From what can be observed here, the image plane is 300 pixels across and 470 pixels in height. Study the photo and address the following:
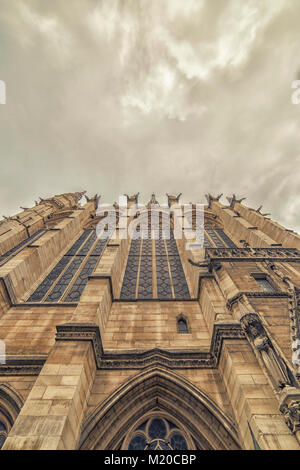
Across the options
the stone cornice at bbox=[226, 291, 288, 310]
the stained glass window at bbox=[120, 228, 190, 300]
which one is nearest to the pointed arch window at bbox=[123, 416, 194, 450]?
the stone cornice at bbox=[226, 291, 288, 310]

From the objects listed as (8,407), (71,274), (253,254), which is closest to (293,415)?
(253,254)

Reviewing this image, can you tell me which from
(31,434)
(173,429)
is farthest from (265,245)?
(31,434)

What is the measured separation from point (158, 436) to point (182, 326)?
128 inches

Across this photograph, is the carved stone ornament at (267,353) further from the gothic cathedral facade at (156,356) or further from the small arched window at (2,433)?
the small arched window at (2,433)

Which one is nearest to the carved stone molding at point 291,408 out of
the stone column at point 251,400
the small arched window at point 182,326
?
the stone column at point 251,400

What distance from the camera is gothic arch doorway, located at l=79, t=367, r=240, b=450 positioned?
4910mm

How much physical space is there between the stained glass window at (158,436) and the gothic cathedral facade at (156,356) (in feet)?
0.08

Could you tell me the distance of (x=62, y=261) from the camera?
12812mm

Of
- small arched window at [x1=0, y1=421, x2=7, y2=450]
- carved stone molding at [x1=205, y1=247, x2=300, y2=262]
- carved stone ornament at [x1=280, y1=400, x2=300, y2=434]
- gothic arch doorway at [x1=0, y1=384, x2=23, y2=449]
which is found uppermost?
carved stone molding at [x1=205, y1=247, x2=300, y2=262]

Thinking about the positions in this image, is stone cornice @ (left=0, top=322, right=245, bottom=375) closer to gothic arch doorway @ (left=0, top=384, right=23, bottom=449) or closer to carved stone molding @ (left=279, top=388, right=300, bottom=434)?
gothic arch doorway @ (left=0, top=384, right=23, bottom=449)

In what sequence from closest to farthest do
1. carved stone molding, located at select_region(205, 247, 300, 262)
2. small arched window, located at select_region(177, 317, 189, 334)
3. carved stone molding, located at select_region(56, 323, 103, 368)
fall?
1. carved stone molding, located at select_region(56, 323, 103, 368)
2. small arched window, located at select_region(177, 317, 189, 334)
3. carved stone molding, located at select_region(205, 247, 300, 262)

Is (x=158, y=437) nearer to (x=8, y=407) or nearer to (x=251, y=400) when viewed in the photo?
(x=251, y=400)
